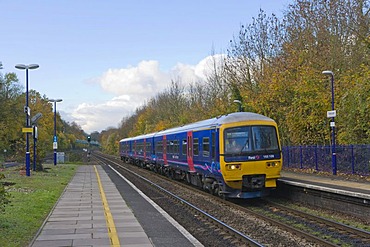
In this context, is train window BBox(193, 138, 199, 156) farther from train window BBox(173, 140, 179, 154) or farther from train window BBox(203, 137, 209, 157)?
train window BBox(173, 140, 179, 154)

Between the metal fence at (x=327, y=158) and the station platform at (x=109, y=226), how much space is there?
10918 millimetres

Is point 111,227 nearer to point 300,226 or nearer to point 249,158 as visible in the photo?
point 300,226

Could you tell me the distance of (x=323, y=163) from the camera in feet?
88.2

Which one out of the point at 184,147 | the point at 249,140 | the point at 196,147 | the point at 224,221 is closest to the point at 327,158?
the point at 184,147

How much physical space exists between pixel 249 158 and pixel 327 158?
1169 cm

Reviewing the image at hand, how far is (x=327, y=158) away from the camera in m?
26.4

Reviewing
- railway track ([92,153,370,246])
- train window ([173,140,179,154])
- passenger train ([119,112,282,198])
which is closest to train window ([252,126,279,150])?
passenger train ([119,112,282,198])

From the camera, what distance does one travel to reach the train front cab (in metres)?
16.1

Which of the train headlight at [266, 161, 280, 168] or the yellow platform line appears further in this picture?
the train headlight at [266, 161, 280, 168]

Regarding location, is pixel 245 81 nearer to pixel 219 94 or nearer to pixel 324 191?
pixel 219 94

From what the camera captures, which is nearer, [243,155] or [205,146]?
[243,155]

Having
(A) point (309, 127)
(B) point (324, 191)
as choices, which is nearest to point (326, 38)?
(A) point (309, 127)

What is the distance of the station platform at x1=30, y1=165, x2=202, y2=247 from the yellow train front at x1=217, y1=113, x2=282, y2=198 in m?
2.86

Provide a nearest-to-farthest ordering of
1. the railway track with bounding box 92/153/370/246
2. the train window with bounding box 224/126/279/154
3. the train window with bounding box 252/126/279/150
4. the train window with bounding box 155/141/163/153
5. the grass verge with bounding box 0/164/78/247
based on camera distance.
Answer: the grass verge with bounding box 0/164/78/247
the railway track with bounding box 92/153/370/246
the train window with bounding box 224/126/279/154
the train window with bounding box 252/126/279/150
the train window with bounding box 155/141/163/153
